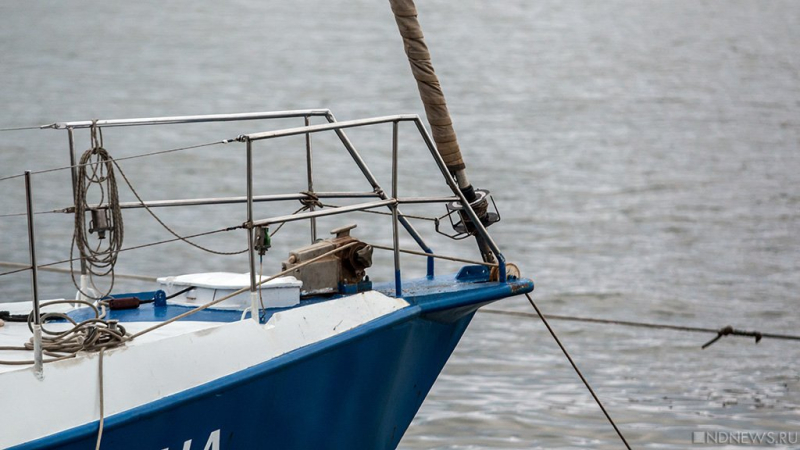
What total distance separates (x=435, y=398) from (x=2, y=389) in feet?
18.6

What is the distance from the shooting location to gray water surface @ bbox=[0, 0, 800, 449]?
10727 mm

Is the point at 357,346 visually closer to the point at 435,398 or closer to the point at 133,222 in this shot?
the point at 435,398

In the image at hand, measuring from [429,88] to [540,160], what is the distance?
1337cm

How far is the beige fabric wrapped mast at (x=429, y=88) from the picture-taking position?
23.4 feet

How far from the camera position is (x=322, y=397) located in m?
6.27

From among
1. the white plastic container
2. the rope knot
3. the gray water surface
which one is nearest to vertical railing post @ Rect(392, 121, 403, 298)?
the white plastic container

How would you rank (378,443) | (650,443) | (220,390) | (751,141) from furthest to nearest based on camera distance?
(751,141) < (650,443) < (378,443) < (220,390)

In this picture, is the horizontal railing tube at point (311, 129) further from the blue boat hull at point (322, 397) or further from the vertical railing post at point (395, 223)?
the blue boat hull at point (322, 397)

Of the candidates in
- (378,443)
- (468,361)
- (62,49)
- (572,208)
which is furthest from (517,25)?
(378,443)

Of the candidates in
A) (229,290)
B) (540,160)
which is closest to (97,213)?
(229,290)

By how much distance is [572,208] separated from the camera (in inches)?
685

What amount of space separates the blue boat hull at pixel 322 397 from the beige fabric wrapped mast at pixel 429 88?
0.87 metres

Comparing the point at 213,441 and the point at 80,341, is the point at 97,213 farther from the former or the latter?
the point at 213,441

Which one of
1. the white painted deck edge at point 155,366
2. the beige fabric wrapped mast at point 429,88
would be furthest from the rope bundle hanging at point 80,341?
the beige fabric wrapped mast at point 429,88
